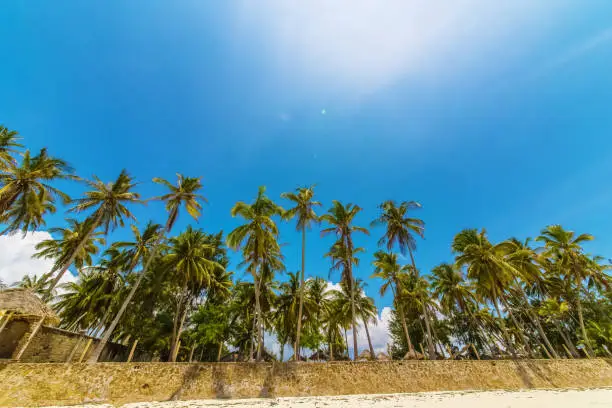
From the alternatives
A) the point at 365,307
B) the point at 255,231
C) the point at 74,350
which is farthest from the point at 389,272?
the point at 74,350

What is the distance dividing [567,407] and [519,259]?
741 inches

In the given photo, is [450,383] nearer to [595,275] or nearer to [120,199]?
[595,275]

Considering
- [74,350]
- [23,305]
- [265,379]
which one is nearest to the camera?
[265,379]

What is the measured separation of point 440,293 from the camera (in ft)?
88.6

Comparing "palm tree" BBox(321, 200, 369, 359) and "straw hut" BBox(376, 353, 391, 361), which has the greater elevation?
"palm tree" BBox(321, 200, 369, 359)

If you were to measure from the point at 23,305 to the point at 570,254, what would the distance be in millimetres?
41452

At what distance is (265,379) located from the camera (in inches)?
451

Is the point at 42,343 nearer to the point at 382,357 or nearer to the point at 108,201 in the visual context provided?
the point at 108,201

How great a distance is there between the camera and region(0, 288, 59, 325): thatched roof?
40.1ft

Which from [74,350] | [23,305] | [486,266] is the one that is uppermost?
[486,266]

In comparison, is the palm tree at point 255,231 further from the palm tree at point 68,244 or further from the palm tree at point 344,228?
the palm tree at point 68,244

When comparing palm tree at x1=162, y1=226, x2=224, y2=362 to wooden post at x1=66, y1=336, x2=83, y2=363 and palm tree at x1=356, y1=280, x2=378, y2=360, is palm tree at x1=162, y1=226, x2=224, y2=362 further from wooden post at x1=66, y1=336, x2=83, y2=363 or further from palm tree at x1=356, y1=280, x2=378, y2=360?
palm tree at x1=356, y1=280, x2=378, y2=360

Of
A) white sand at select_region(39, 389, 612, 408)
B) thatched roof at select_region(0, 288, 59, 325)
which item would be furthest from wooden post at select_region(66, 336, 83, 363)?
white sand at select_region(39, 389, 612, 408)

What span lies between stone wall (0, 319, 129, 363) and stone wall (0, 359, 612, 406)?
4371 mm
